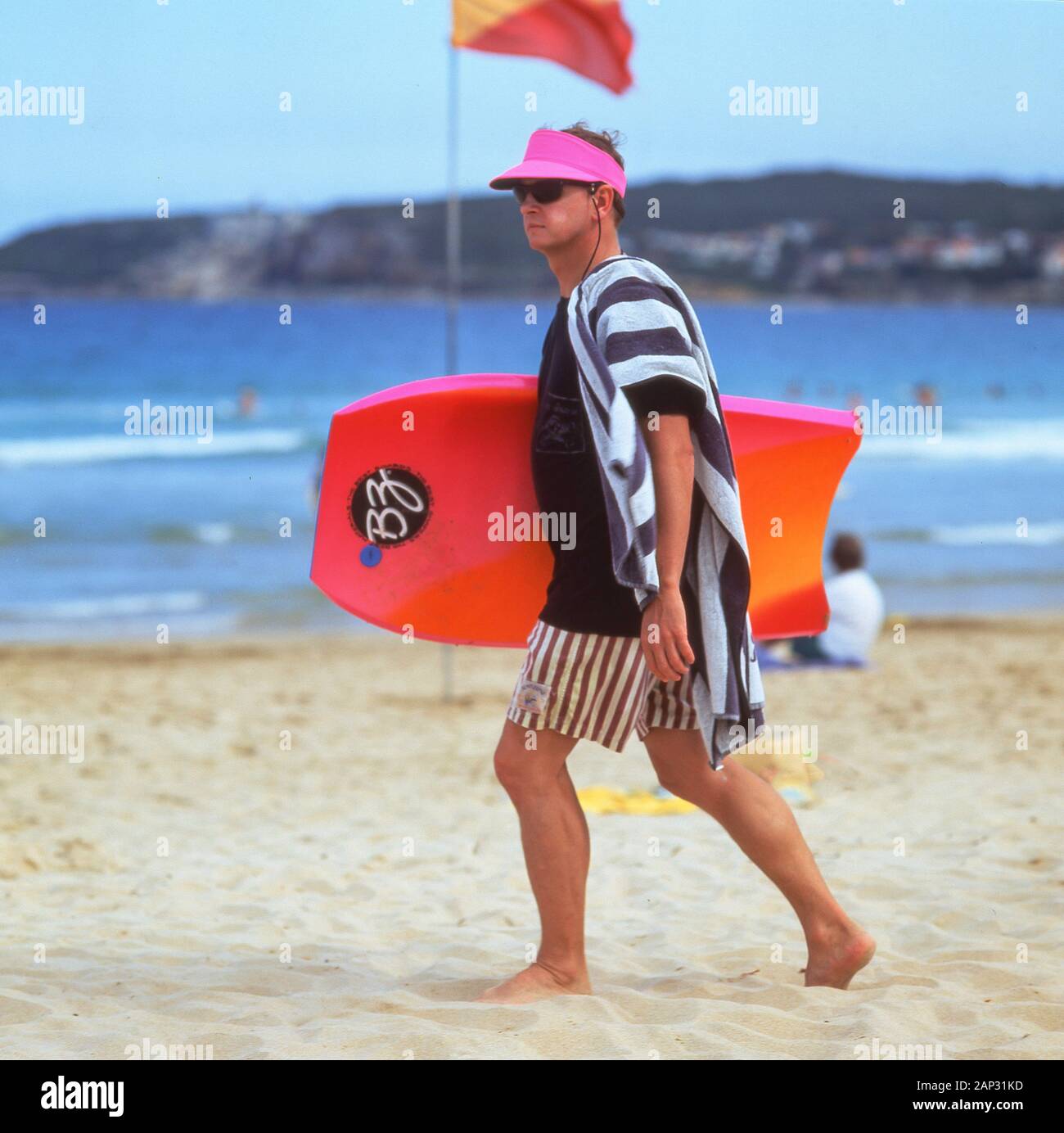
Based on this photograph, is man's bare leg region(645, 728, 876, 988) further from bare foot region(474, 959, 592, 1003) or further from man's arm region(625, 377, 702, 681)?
bare foot region(474, 959, 592, 1003)

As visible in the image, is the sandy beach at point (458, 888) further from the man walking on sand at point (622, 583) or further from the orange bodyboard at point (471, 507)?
the orange bodyboard at point (471, 507)

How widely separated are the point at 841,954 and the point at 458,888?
1.45m

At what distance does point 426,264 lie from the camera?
2020 inches

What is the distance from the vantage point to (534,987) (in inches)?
118

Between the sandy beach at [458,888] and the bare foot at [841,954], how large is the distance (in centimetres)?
4

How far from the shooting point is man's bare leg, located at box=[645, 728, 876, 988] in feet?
9.71

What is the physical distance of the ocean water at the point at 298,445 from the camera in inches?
462

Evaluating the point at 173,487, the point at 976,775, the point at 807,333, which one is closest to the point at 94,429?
the point at 173,487

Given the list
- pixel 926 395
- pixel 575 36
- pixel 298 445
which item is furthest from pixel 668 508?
pixel 926 395

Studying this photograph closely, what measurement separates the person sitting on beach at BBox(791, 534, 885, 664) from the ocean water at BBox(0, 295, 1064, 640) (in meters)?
3.28
